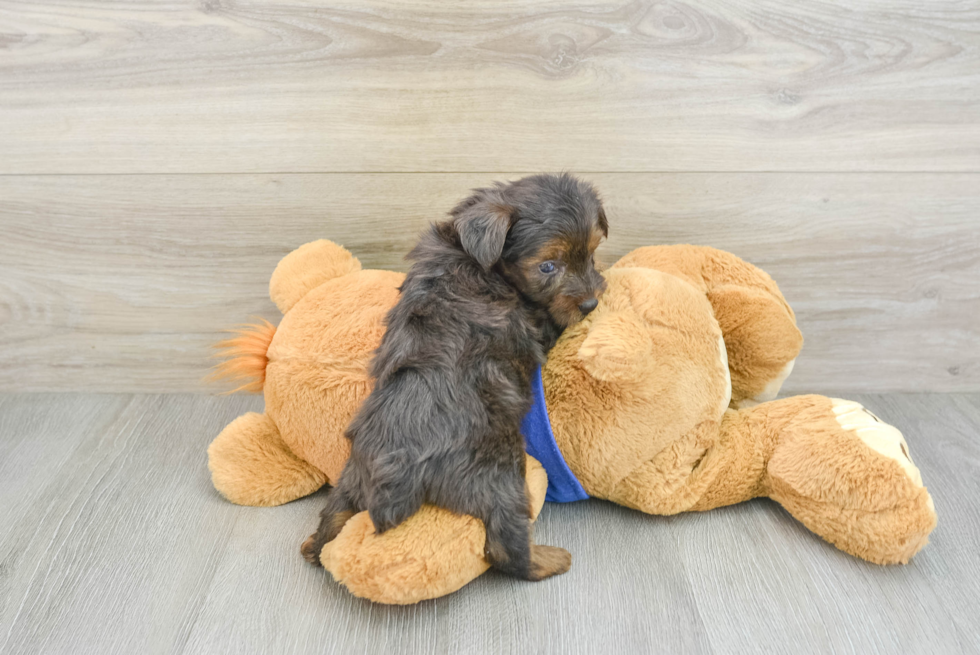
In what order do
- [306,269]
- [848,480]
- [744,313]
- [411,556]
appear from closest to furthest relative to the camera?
[411,556] < [848,480] < [744,313] < [306,269]

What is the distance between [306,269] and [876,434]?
1252 millimetres

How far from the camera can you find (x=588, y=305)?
4.08 ft

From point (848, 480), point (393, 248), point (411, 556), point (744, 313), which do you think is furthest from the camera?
point (393, 248)

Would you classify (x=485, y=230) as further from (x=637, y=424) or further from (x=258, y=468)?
(x=258, y=468)

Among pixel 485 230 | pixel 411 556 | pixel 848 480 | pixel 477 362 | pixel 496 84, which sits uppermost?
pixel 496 84

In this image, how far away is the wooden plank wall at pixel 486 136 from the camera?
1.55 metres

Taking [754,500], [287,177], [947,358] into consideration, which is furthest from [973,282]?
[287,177]

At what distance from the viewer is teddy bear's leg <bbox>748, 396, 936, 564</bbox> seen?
47.6 inches

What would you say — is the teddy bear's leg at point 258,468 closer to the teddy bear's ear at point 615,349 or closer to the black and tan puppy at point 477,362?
the black and tan puppy at point 477,362

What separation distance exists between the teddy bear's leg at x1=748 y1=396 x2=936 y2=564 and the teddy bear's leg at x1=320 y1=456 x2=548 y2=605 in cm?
64

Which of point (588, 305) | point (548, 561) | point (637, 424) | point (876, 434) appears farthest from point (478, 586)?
point (876, 434)

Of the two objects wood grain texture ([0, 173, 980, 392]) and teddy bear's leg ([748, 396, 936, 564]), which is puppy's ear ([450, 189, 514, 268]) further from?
teddy bear's leg ([748, 396, 936, 564])

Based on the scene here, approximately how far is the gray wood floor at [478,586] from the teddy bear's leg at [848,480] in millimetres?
66

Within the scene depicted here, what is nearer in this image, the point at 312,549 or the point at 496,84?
the point at 312,549
